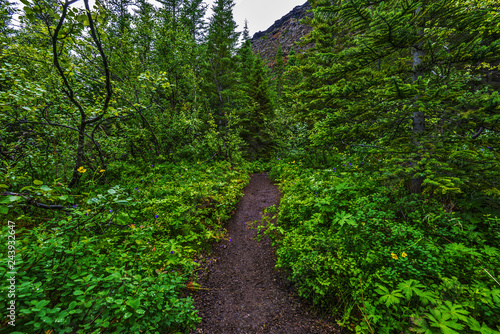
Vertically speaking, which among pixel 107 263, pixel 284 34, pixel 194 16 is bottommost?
pixel 107 263

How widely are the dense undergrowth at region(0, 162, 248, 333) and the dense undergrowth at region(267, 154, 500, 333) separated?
232cm

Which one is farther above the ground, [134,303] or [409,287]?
[134,303]

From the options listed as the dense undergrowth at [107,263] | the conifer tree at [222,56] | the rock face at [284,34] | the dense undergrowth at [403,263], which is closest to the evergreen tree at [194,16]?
the conifer tree at [222,56]

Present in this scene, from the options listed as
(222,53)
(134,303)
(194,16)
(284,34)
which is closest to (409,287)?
(134,303)

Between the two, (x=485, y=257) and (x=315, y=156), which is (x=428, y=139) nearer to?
(x=485, y=257)

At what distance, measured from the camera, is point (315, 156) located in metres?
9.34

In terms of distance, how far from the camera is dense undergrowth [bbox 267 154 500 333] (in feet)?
6.84

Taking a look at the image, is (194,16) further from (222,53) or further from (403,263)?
(403,263)

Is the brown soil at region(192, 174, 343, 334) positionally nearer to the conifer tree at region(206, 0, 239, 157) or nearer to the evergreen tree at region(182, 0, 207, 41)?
the conifer tree at region(206, 0, 239, 157)

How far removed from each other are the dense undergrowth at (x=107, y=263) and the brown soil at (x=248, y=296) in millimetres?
446

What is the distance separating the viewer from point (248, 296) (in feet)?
11.9

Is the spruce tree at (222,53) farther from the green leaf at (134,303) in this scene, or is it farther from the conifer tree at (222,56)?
the green leaf at (134,303)

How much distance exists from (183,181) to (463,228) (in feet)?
24.9

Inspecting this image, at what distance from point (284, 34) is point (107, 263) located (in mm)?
78406
